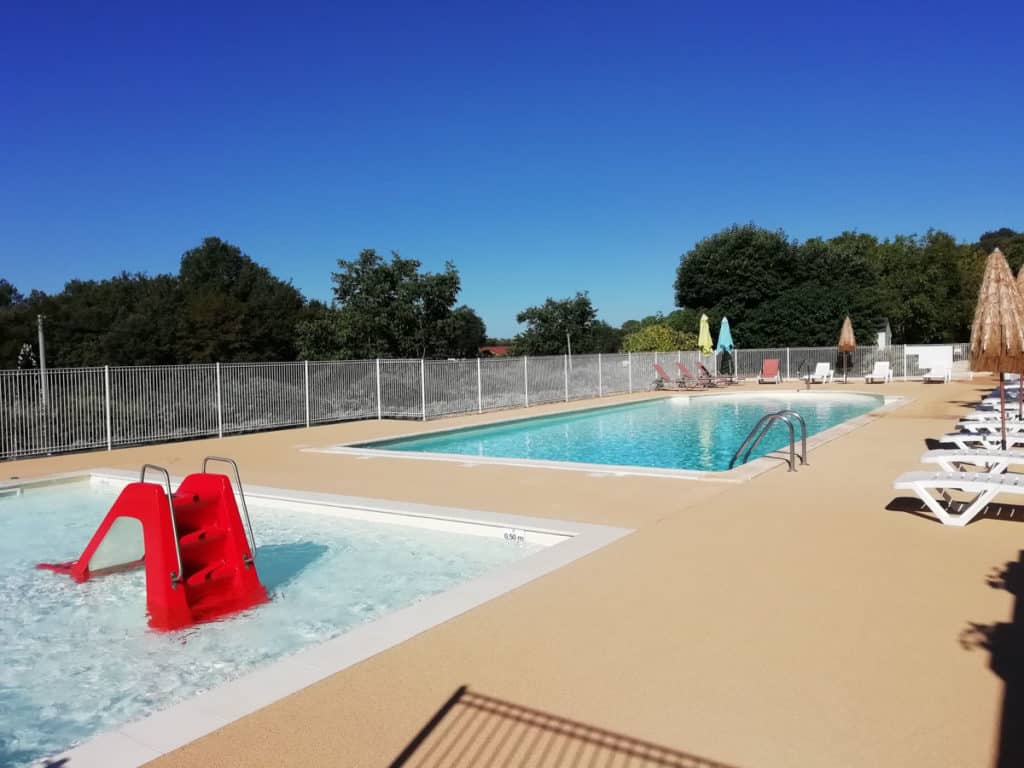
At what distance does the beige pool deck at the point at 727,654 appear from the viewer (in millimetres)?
2646

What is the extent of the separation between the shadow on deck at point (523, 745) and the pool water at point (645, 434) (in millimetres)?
8417

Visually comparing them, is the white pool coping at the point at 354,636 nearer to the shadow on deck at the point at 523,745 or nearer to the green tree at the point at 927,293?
the shadow on deck at the point at 523,745

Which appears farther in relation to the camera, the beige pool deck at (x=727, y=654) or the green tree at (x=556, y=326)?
the green tree at (x=556, y=326)

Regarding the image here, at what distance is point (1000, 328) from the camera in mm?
8258

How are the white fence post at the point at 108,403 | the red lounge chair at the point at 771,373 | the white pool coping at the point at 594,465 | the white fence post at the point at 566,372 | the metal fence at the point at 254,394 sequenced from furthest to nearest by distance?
the red lounge chair at the point at 771,373, the white fence post at the point at 566,372, the white fence post at the point at 108,403, the metal fence at the point at 254,394, the white pool coping at the point at 594,465

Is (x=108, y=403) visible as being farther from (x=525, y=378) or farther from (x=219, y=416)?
(x=525, y=378)

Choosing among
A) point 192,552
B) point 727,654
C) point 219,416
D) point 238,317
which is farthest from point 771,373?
point 727,654

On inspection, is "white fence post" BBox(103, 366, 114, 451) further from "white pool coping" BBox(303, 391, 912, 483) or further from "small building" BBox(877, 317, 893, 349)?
"small building" BBox(877, 317, 893, 349)

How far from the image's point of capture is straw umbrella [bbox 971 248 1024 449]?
322 inches

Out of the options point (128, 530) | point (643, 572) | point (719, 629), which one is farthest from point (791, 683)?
point (128, 530)

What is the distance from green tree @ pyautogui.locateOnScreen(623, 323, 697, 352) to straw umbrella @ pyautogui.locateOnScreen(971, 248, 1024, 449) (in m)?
23.3

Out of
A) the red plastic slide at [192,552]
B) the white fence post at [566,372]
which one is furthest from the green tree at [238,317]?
the red plastic slide at [192,552]

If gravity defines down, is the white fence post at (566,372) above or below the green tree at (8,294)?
below

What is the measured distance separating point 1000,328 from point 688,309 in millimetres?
34471
